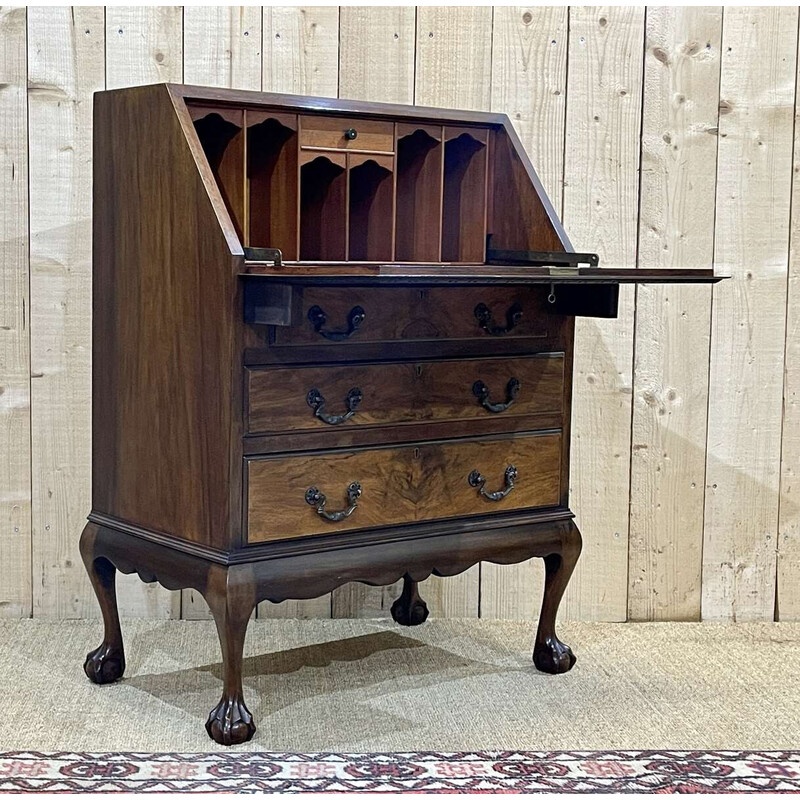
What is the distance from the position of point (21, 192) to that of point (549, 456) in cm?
138

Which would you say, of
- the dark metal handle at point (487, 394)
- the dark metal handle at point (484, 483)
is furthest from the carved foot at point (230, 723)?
the dark metal handle at point (487, 394)

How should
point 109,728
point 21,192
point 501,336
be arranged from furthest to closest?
point 21,192 < point 501,336 < point 109,728

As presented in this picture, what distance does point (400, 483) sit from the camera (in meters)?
2.50

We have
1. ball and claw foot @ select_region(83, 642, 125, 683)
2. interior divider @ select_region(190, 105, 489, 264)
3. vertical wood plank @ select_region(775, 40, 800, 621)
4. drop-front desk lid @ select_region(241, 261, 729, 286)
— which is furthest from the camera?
vertical wood plank @ select_region(775, 40, 800, 621)

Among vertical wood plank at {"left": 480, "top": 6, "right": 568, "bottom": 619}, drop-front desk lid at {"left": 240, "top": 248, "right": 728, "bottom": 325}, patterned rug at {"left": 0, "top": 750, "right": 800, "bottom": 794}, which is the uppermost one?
vertical wood plank at {"left": 480, "top": 6, "right": 568, "bottom": 619}

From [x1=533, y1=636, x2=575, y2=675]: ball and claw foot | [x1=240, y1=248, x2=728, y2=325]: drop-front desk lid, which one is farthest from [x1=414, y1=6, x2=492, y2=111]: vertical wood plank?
[x1=533, y1=636, x2=575, y2=675]: ball and claw foot

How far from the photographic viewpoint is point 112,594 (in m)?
2.67

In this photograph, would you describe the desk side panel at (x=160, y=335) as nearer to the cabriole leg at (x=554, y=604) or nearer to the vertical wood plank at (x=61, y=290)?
the vertical wood plank at (x=61, y=290)

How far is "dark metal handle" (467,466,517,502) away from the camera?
2.60 metres

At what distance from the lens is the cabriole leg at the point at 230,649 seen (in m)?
2.29

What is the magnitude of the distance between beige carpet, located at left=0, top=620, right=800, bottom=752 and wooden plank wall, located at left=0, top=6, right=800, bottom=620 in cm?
13

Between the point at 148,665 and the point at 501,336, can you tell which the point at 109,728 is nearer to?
the point at 148,665

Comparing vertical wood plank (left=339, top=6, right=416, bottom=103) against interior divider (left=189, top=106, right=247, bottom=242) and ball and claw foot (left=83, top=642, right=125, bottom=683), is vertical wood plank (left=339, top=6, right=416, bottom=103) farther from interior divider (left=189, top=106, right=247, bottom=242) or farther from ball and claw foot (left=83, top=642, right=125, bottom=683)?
ball and claw foot (left=83, top=642, right=125, bottom=683)

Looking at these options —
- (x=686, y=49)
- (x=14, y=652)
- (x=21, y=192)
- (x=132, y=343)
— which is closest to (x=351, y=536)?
(x=132, y=343)
